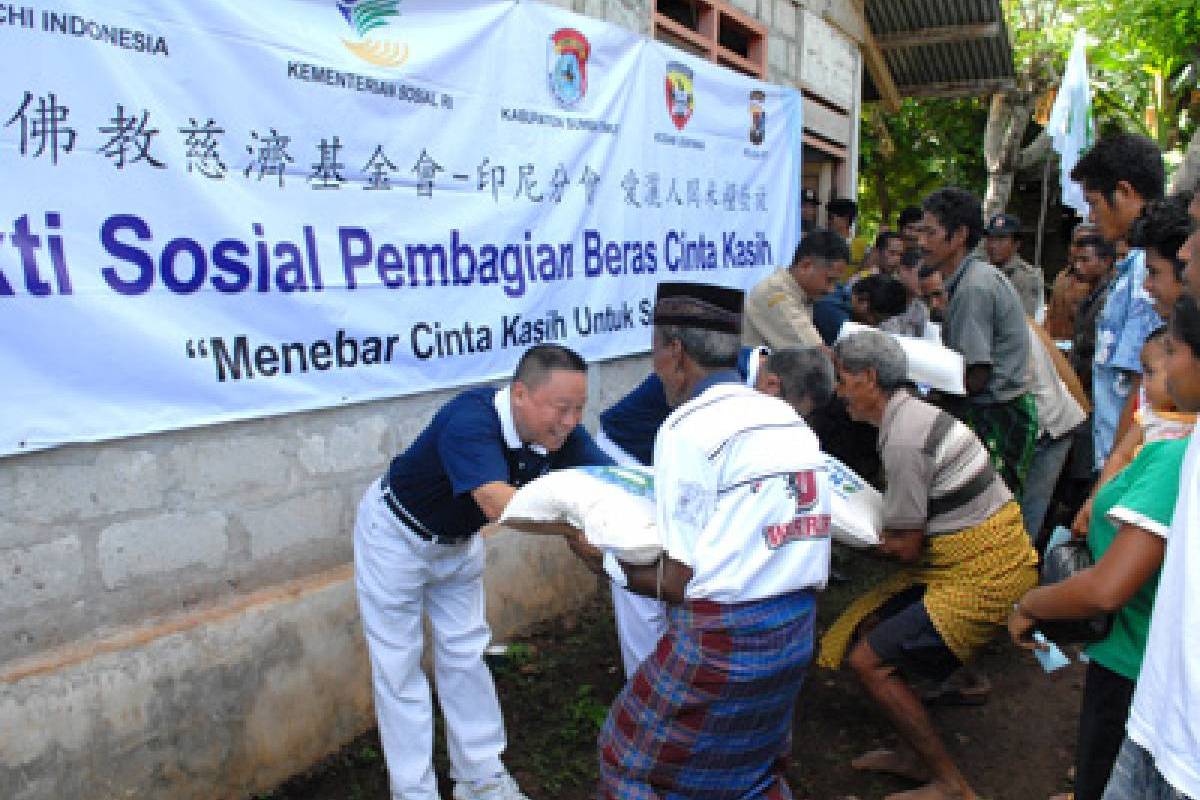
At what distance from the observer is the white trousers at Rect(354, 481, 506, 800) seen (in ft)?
9.95

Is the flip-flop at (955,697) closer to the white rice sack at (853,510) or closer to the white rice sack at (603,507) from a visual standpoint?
the white rice sack at (853,510)

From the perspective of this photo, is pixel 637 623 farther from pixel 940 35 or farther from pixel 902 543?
pixel 940 35

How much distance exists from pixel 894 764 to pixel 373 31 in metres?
3.32

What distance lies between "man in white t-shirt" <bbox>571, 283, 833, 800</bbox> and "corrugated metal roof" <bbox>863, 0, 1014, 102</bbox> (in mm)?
7341

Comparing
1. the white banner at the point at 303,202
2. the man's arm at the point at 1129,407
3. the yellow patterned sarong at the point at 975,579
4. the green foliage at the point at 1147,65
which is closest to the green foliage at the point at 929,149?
the green foliage at the point at 1147,65

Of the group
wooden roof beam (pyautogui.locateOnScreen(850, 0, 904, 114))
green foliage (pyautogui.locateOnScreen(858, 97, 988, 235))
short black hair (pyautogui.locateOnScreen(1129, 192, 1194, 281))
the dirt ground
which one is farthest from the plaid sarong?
green foliage (pyautogui.locateOnScreen(858, 97, 988, 235))

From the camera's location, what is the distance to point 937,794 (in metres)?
3.33

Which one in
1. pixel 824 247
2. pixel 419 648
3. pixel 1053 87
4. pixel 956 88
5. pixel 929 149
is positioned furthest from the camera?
pixel 929 149

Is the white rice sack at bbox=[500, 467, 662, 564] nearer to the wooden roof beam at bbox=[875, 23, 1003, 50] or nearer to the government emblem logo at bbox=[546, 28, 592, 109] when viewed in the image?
the government emblem logo at bbox=[546, 28, 592, 109]

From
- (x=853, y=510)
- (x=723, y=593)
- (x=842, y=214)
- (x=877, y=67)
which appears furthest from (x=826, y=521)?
(x=877, y=67)

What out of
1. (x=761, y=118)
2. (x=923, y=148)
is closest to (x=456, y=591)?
(x=761, y=118)

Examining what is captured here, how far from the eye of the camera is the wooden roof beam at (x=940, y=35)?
8773mm

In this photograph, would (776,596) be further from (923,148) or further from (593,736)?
(923,148)

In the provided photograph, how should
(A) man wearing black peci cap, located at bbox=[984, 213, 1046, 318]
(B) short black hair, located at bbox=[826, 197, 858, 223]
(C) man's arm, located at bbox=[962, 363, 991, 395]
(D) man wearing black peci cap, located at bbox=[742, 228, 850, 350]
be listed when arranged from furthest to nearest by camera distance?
(B) short black hair, located at bbox=[826, 197, 858, 223] < (A) man wearing black peci cap, located at bbox=[984, 213, 1046, 318] < (D) man wearing black peci cap, located at bbox=[742, 228, 850, 350] < (C) man's arm, located at bbox=[962, 363, 991, 395]
